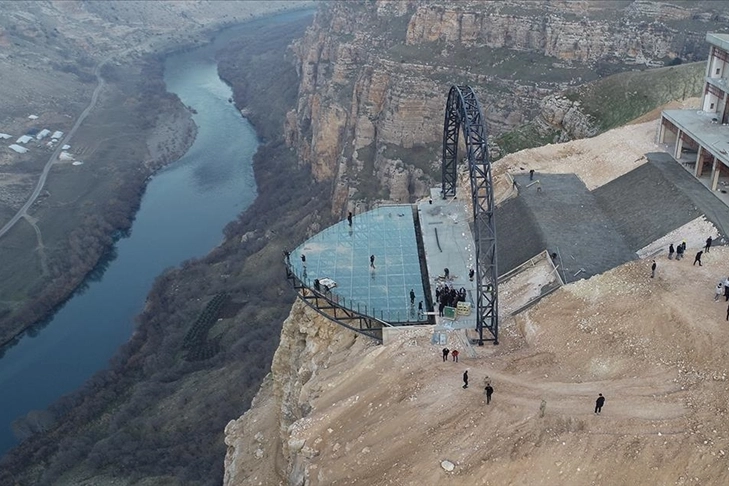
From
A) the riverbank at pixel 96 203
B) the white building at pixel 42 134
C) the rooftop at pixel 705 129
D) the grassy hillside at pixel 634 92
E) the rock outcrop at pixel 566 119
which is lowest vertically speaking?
the riverbank at pixel 96 203

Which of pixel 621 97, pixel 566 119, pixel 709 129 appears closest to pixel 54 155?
pixel 566 119

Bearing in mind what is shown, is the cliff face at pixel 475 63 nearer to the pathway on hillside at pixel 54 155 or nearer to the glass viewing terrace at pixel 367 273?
the glass viewing terrace at pixel 367 273

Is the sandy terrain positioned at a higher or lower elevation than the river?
higher

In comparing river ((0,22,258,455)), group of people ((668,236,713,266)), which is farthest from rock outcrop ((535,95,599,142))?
river ((0,22,258,455))

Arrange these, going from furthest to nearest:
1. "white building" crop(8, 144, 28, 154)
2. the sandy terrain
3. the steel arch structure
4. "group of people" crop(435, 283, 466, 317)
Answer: "white building" crop(8, 144, 28, 154)
"group of people" crop(435, 283, 466, 317)
the steel arch structure
the sandy terrain

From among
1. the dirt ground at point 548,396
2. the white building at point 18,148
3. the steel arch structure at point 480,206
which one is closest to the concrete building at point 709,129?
the dirt ground at point 548,396

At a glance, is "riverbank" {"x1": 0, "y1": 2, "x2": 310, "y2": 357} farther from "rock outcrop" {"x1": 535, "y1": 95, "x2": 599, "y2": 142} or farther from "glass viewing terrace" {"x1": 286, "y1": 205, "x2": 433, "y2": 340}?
"rock outcrop" {"x1": 535, "y1": 95, "x2": 599, "y2": 142}

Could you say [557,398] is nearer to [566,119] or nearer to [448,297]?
[448,297]
